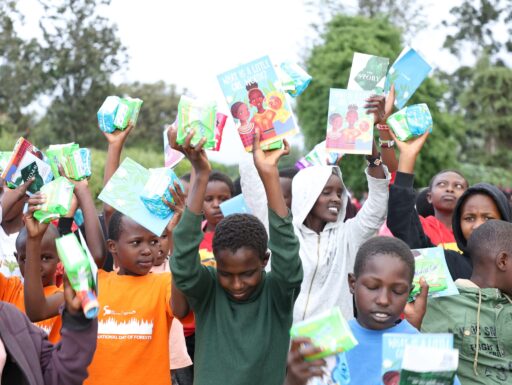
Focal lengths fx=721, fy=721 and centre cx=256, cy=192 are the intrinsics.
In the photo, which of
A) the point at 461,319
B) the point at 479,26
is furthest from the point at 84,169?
the point at 479,26

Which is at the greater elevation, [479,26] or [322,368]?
[479,26]

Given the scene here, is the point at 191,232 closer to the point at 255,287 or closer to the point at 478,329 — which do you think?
the point at 255,287

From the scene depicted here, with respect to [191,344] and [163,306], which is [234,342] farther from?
[191,344]

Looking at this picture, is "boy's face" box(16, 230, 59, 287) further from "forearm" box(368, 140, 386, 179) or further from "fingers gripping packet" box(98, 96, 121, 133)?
"forearm" box(368, 140, 386, 179)

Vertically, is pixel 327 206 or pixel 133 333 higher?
pixel 327 206

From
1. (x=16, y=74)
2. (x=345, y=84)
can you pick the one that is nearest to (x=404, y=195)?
(x=345, y=84)

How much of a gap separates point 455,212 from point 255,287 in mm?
1834

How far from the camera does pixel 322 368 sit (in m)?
2.45

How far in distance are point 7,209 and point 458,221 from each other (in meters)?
2.72

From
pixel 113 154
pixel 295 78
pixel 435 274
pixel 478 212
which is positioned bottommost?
pixel 435 274

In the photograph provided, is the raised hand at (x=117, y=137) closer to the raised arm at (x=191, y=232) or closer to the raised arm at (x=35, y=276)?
the raised arm at (x=35, y=276)

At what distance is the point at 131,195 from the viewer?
3551 millimetres

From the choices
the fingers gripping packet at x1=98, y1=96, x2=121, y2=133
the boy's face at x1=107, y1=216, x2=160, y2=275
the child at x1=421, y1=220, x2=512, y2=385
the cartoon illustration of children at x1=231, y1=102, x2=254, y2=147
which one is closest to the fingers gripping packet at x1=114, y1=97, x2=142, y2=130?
the fingers gripping packet at x1=98, y1=96, x2=121, y2=133

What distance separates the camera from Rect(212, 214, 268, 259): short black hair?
3.04 meters
